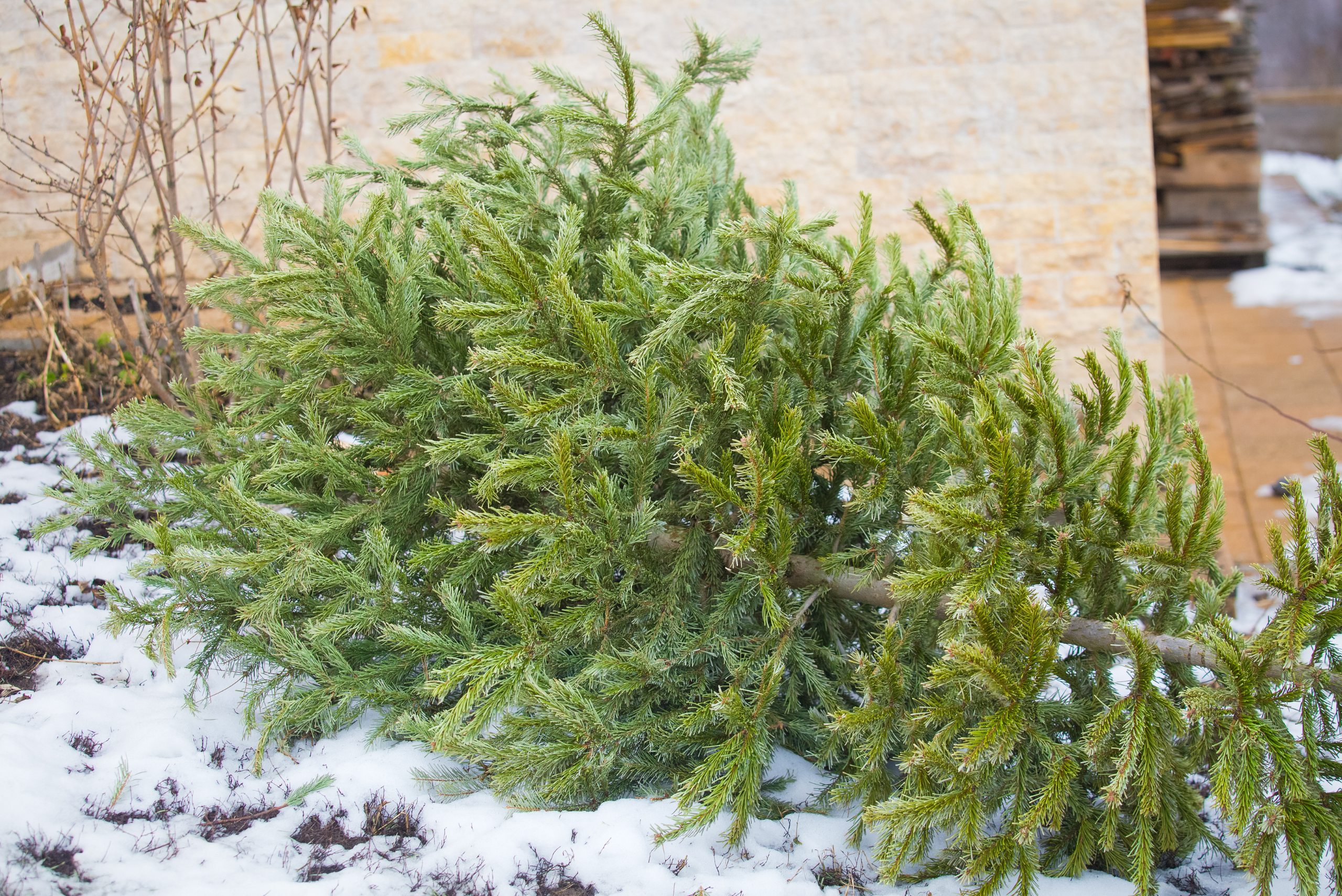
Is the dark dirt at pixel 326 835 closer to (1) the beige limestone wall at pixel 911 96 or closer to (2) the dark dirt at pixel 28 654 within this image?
(2) the dark dirt at pixel 28 654

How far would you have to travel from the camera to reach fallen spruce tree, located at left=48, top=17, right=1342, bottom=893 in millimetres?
1697

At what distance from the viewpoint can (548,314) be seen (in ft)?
6.21

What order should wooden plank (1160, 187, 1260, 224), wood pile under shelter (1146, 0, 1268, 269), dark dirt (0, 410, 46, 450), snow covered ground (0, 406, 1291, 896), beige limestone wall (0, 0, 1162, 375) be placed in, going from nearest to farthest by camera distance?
snow covered ground (0, 406, 1291, 896)
dark dirt (0, 410, 46, 450)
beige limestone wall (0, 0, 1162, 375)
wood pile under shelter (1146, 0, 1268, 269)
wooden plank (1160, 187, 1260, 224)

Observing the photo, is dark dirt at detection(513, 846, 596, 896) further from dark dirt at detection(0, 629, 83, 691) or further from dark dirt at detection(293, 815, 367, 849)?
dark dirt at detection(0, 629, 83, 691)

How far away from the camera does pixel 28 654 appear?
2.46 meters

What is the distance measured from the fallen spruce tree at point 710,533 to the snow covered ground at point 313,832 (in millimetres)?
85

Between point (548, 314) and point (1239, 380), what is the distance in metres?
5.79

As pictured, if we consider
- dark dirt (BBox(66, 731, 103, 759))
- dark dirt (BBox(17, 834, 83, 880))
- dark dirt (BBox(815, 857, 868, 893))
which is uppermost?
dark dirt (BBox(66, 731, 103, 759))

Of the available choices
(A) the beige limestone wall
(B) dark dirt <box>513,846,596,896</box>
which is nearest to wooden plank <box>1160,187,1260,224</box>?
(A) the beige limestone wall

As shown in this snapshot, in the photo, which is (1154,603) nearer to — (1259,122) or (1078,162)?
(1078,162)

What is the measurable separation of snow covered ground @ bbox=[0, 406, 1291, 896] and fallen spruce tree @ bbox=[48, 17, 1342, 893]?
0.28ft

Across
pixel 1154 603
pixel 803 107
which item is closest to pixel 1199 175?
pixel 803 107

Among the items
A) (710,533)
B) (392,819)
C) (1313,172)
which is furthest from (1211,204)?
(392,819)

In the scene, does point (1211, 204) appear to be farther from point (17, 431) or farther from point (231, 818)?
point (17, 431)
